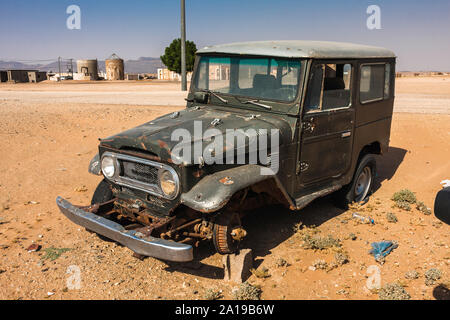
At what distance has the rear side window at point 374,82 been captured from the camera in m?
5.33

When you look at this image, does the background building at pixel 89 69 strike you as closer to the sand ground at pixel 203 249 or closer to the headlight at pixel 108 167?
the sand ground at pixel 203 249

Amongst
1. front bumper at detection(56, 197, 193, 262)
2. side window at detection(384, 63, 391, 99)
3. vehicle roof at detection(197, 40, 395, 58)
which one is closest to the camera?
front bumper at detection(56, 197, 193, 262)

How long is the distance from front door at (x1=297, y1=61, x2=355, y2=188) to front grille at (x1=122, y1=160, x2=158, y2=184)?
67.7 inches

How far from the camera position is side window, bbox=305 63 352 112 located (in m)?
4.44

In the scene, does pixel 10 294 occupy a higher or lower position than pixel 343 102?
lower

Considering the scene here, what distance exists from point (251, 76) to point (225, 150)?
4.37 feet

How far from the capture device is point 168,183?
12.2 ft

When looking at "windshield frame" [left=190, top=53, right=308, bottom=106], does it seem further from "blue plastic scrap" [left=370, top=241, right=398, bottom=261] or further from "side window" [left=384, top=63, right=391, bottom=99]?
"side window" [left=384, top=63, right=391, bottom=99]

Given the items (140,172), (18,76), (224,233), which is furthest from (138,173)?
(18,76)

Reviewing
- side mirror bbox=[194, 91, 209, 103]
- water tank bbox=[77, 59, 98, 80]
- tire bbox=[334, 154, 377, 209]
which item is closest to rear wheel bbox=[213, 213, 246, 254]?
side mirror bbox=[194, 91, 209, 103]
